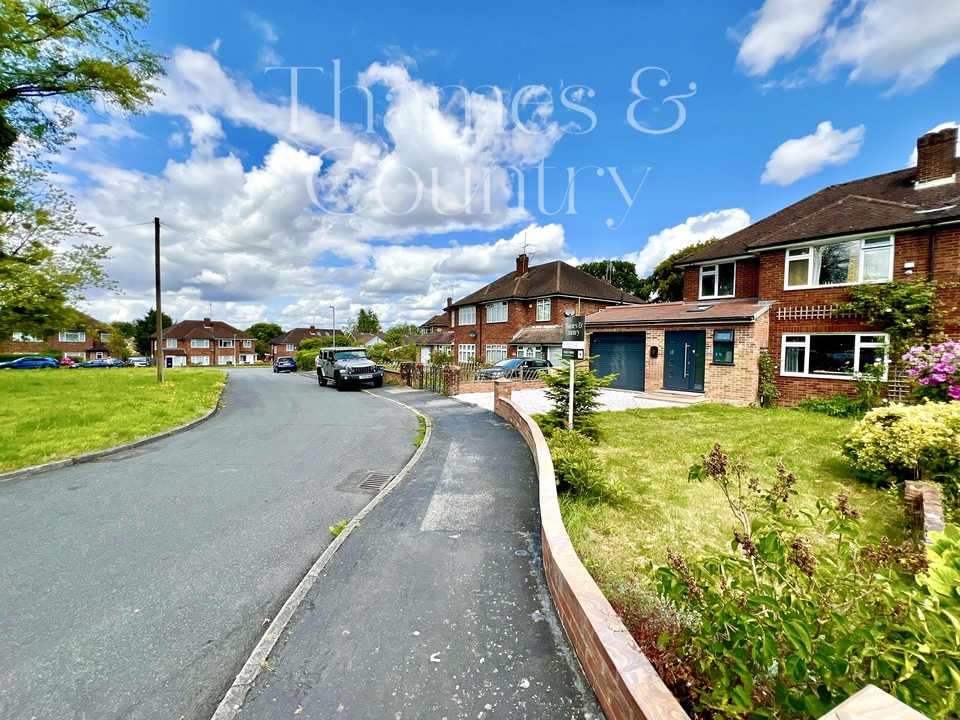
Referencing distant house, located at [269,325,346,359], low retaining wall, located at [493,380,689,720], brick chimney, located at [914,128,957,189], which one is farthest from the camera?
distant house, located at [269,325,346,359]

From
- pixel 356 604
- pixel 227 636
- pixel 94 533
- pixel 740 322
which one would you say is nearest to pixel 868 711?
pixel 356 604

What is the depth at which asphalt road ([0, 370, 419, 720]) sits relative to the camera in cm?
265

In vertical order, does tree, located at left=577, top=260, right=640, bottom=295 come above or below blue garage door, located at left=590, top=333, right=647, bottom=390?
above

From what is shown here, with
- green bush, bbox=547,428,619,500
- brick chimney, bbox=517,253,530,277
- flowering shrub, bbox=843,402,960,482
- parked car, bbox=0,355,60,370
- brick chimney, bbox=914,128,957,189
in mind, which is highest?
brick chimney, bbox=517,253,530,277

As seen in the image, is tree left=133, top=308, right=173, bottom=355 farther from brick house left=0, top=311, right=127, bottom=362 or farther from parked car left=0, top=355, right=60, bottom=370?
parked car left=0, top=355, right=60, bottom=370

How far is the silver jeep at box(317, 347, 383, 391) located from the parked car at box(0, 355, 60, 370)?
43.8 m

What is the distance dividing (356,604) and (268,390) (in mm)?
20579

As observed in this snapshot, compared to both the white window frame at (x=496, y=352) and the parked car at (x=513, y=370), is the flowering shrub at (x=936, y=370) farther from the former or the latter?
the white window frame at (x=496, y=352)

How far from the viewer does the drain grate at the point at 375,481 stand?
632 cm

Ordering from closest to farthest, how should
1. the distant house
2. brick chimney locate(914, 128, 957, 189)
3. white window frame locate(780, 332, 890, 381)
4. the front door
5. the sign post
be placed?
the sign post, white window frame locate(780, 332, 890, 381), brick chimney locate(914, 128, 957, 189), the front door, the distant house

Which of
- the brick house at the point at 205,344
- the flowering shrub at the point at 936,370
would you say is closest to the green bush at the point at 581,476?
the flowering shrub at the point at 936,370

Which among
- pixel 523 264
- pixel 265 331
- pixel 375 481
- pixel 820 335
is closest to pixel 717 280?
pixel 820 335

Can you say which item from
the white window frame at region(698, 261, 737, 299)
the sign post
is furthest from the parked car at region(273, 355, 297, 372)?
the sign post

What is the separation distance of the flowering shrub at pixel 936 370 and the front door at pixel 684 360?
551cm
